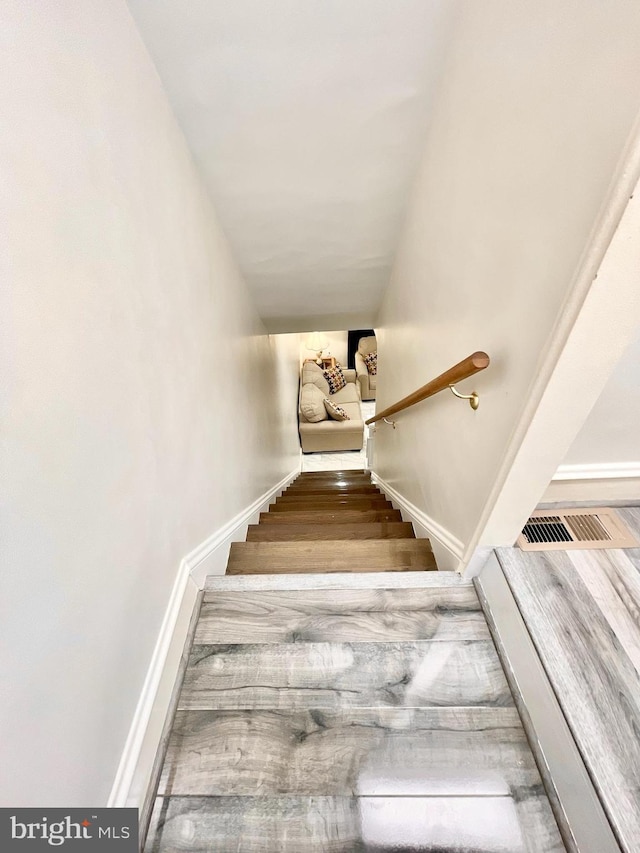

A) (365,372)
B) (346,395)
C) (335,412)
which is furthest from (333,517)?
(365,372)

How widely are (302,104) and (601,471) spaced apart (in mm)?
1652

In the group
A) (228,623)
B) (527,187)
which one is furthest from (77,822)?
(527,187)

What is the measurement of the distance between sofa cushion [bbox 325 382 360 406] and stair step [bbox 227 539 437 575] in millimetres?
4481

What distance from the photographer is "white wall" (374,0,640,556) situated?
1.92 ft

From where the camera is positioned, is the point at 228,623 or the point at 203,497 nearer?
the point at 228,623

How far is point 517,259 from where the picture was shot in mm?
840

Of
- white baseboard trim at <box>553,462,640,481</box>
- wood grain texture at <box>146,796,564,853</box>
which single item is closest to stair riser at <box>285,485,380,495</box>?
white baseboard trim at <box>553,462,640,481</box>

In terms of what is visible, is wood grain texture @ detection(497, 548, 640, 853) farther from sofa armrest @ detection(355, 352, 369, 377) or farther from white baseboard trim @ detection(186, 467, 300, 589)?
sofa armrest @ detection(355, 352, 369, 377)

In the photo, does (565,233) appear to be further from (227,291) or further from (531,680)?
(227,291)

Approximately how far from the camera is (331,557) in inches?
65.7

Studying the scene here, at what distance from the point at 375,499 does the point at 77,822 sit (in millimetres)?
2671

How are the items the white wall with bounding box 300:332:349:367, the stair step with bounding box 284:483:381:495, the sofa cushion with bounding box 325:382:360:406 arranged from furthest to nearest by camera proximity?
the white wall with bounding box 300:332:349:367 < the sofa cushion with bounding box 325:382:360:406 < the stair step with bounding box 284:483:381:495

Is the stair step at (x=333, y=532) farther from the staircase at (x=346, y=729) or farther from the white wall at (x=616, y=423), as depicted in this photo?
the white wall at (x=616, y=423)

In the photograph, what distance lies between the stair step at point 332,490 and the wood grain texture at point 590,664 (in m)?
2.40
